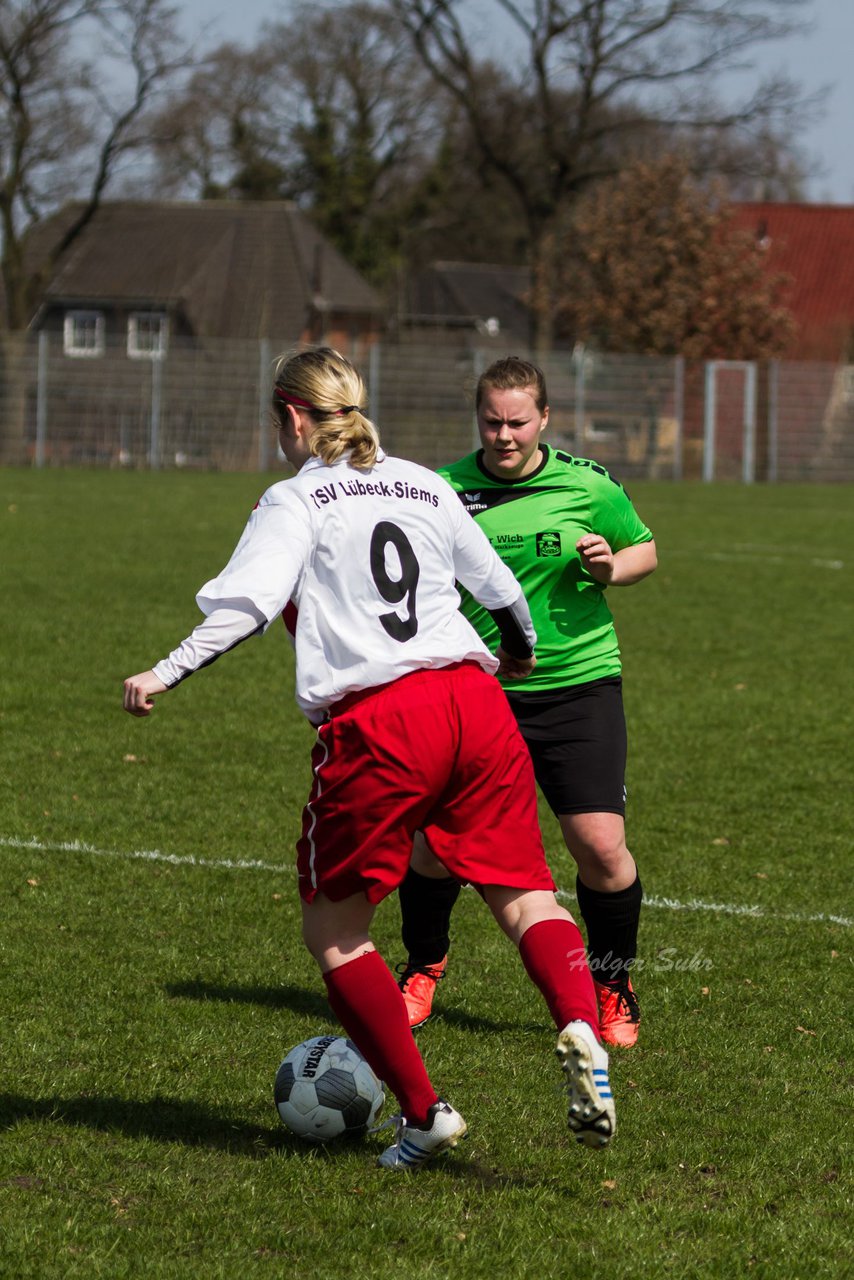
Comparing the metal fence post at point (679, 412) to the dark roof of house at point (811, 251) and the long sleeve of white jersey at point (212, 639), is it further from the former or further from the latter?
the long sleeve of white jersey at point (212, 639)

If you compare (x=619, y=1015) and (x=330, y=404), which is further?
(x=619, y=1015)

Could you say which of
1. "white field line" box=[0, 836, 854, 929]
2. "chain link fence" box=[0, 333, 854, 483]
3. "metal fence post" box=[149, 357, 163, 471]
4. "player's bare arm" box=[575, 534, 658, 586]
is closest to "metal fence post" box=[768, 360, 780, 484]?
"chain link fence" box=[0, 333, 854, 483]

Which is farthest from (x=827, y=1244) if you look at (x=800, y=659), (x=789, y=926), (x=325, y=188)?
(x=325, y=188)

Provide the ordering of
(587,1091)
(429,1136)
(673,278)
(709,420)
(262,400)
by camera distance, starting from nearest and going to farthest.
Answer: (587,1091) → (429,1136) → (262,400) → (709,420) → (673,278)

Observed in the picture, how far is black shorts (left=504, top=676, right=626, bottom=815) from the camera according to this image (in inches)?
192

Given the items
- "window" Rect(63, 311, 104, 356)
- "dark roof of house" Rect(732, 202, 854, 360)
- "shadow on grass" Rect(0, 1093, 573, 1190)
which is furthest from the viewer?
"window" Rect(63, 311, 104, 356)

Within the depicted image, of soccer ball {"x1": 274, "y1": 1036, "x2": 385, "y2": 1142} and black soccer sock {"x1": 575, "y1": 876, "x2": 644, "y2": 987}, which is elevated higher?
black soccer sock {"x1": 575, "y1": 876, "x2": 644, "y2": 987}

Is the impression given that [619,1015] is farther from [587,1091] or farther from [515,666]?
[587,1091]

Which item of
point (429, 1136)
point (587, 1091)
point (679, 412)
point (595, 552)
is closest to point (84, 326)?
point (679, 412)

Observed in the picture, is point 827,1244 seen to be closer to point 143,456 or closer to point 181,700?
point 181,700

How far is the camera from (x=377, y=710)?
3627 mm

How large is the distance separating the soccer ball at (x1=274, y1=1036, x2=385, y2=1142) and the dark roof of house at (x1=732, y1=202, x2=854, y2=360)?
5403 cm

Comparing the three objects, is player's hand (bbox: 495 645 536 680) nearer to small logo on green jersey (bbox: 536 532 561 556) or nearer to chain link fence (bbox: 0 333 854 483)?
small logo on green jersey (bbox: 536 532 561 556)

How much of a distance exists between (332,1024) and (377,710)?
64.7 inches
